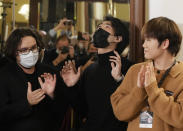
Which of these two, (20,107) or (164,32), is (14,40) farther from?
(164,32)

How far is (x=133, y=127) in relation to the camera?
1537 mm

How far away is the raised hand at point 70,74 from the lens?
1.92 m

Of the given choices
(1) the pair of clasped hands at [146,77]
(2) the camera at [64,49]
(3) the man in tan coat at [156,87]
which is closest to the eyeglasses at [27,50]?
(2) the camera at [64,49]

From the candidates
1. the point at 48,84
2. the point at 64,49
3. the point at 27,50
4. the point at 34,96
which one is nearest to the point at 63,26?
the point at 64,49

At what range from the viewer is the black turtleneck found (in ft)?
5.93

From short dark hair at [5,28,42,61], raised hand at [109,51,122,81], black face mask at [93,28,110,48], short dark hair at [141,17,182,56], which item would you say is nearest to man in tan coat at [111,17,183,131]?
short dark hair at [141,17,182,56]

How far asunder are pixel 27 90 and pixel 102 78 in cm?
50

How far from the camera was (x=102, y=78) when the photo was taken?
187cm

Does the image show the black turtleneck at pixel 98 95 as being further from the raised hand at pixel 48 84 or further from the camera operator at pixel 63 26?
the camera operator at pixel 63 26

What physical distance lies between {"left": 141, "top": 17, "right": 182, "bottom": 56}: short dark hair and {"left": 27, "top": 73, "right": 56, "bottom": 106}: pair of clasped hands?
71cm

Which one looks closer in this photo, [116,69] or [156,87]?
[156,87]

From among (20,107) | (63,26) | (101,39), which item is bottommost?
(20,107)

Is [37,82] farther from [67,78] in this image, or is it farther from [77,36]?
[77,36]

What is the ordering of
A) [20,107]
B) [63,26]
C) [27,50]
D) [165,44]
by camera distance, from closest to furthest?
[165,44]
[20,107]
[27,50]
[63,26]
